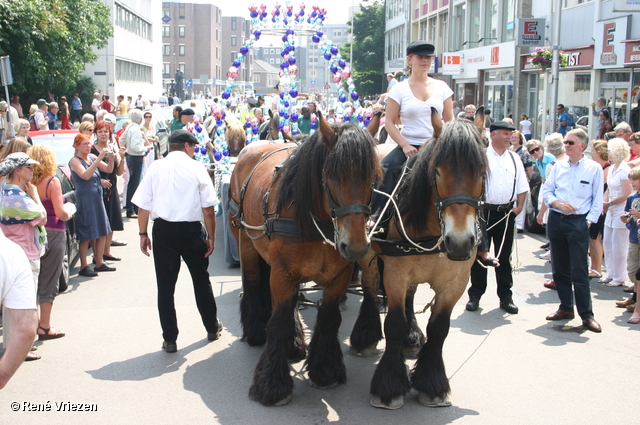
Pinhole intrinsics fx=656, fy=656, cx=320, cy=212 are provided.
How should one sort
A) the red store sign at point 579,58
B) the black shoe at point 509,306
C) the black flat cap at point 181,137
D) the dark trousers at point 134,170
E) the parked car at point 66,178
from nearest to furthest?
the black flat cap at point 181,137
the black shoe at point 509,306
the parked car at point 66,178
the dark trousers at point 134,170
the red store sign at point 579,58

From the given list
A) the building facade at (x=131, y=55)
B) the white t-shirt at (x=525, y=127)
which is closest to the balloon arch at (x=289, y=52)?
the white t-shirt at (x=525, y=127)

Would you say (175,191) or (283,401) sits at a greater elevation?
(175,191)

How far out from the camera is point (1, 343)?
6.06 meters

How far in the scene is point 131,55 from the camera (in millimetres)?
50406

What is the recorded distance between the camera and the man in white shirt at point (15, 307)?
3.22 metres

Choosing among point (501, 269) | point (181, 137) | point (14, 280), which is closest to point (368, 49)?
point (501, 269)

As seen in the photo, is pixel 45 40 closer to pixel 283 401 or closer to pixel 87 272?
pixel 87 272

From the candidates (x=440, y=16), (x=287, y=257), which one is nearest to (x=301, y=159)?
(x=287, y=257)

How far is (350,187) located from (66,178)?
18.3 ft

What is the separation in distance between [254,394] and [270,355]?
0.30m

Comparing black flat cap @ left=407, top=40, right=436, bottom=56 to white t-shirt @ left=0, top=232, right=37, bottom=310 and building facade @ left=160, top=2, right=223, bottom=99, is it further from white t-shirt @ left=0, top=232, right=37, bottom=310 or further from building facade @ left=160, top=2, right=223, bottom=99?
building facade @ left=160, top=2, right=223, bottom=99

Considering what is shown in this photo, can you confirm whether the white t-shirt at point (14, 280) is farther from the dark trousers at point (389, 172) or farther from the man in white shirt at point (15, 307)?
the dark trousers at point (389, 172)

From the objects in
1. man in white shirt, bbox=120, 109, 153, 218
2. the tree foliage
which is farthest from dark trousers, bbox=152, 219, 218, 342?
the tree foliage

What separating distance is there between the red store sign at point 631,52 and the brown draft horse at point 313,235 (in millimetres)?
16100
